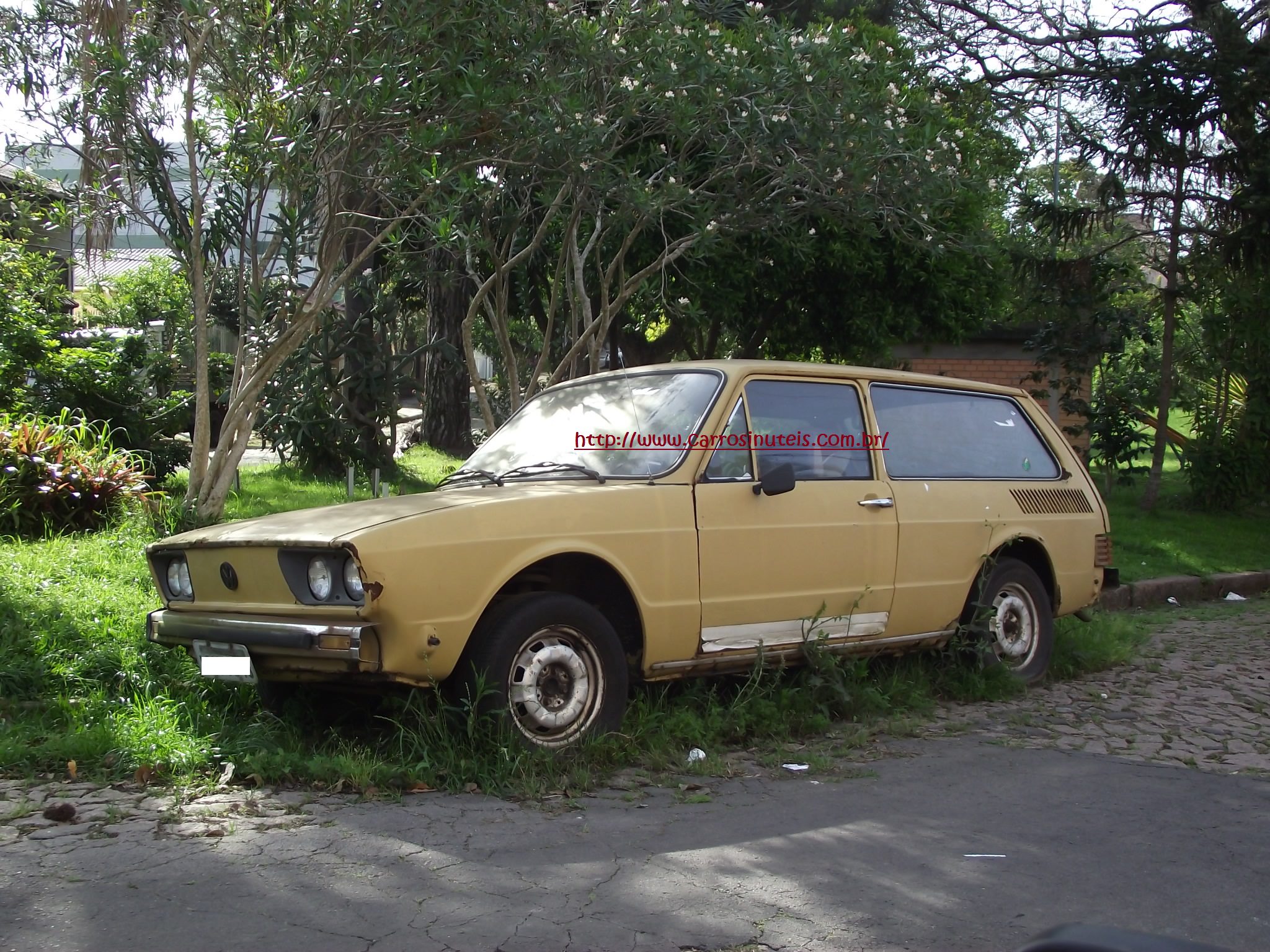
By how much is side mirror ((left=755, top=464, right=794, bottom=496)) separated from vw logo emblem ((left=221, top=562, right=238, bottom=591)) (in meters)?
2.28

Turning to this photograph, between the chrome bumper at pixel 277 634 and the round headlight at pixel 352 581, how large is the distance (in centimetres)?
11

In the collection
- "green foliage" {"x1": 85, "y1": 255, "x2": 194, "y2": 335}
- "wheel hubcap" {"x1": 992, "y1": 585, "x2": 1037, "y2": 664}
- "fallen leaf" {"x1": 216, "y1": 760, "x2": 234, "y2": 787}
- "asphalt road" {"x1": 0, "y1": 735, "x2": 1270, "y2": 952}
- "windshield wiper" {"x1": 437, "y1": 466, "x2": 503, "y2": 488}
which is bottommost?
"asphalt road" {"x1": 0, "y1": 735, "x2": 1270, "y2": 952}

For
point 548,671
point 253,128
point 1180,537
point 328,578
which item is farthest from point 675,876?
point 1180,537

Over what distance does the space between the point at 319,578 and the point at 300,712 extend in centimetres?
103

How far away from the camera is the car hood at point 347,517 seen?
15.4 ft

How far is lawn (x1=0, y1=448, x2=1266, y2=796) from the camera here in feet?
15.4

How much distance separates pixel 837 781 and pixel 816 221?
10.6m

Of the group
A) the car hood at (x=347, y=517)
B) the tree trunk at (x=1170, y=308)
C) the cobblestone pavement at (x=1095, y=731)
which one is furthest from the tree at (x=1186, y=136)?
the car hood at (x=347, y=517)

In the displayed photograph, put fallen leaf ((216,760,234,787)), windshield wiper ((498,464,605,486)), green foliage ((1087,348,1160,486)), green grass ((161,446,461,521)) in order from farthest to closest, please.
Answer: green foliage ((1087,348,1160,486))
green grass ((161,446,461,521))
windshield wiper ((498,464,605,486))
fallen leaf ((216,760,234,787))

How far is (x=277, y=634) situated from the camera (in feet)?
15.2

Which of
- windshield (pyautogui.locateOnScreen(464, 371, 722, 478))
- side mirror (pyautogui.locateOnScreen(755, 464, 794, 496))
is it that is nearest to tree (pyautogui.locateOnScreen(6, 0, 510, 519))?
windshield (pyautogui.locateOnScreen(464, 371, 722, 478))

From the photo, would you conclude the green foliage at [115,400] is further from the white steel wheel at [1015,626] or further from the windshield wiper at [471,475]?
the white steel wheel at [1015,626]

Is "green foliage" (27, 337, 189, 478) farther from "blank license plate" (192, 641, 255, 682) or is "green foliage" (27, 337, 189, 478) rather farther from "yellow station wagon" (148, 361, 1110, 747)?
"blank license plate" (192, 641, 255, 682)

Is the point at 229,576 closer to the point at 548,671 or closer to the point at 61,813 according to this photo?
the point at 61,813
